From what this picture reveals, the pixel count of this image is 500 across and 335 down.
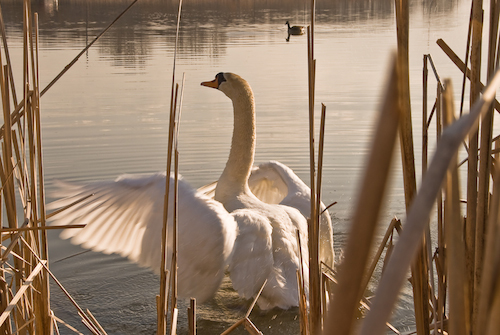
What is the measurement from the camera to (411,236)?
42cm

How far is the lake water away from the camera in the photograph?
13.1ft

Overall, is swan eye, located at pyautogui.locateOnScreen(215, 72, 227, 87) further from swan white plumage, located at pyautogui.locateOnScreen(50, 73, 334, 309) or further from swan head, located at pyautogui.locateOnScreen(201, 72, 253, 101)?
swan white plumage, located at pyautogui.locateOnScreen(50, 73, 334, 309)

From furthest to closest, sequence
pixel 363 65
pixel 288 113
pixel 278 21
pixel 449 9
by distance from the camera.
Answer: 1. pixel 449 9
2. pixel 278 21
3. pixel 363 65
4. pixel 288 113

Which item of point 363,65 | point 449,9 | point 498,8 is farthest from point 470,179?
point 449,9

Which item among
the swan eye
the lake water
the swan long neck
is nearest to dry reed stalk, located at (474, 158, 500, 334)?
the lake water

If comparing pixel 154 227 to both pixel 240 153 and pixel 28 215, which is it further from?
pixel 240 153

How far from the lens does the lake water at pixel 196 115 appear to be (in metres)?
3.99

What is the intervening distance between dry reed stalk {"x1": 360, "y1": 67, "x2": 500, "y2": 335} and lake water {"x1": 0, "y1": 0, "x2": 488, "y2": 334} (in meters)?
0.05

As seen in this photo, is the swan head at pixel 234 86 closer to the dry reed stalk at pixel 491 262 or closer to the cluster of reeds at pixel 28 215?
the cluster of reeds at pixel 28 215

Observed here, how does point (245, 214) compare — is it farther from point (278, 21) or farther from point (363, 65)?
point (278, 21)

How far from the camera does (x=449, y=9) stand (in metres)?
29.5

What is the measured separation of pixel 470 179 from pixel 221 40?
654 inches

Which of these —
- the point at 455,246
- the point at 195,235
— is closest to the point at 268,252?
the point at 195,235

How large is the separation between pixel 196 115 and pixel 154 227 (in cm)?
556
